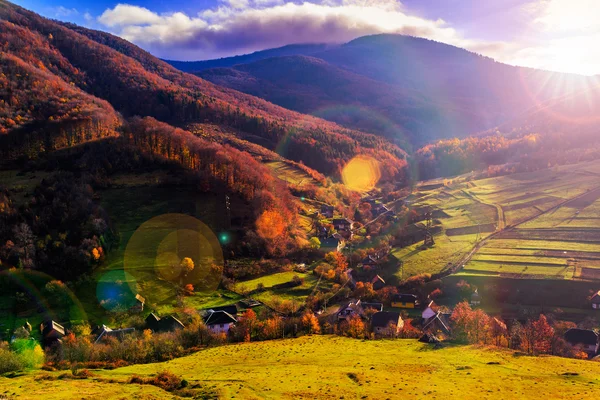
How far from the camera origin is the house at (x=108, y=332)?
55688 millimetres

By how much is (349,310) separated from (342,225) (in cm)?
5388

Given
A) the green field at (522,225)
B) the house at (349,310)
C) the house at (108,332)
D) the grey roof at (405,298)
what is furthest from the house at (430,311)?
the house at (108,332)

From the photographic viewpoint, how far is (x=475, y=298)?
3024 inches

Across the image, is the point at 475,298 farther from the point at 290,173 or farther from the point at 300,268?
the point at 290,173

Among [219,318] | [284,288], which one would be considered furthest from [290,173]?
[219,318]

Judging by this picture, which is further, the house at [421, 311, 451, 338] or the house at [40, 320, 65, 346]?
the house at [421, 311, 451, 338]

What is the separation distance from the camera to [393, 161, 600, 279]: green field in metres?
84.2

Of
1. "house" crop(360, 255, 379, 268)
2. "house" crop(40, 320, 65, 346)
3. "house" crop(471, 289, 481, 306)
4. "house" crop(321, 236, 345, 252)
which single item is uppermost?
"house" crop(321, 236, 345, 252)

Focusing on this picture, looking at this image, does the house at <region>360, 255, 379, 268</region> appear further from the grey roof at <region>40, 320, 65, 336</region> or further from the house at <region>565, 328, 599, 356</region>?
the grey roof at <region>40, 320, 65, 336</region>

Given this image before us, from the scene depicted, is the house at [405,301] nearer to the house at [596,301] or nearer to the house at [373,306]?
the house at [373,306]

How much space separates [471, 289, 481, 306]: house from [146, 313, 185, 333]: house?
169ft

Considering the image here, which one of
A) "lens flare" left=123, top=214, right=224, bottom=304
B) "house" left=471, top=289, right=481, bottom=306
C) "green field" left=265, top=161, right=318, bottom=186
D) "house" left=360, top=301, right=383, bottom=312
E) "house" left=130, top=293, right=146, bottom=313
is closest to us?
"house" left=130, top=293, right=146, bottom=313

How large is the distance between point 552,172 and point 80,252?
15457 centimetres

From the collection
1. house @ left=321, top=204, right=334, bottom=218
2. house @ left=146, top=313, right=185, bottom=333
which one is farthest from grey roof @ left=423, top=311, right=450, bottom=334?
house @ left=321, top=204, right=334, bottom=218
